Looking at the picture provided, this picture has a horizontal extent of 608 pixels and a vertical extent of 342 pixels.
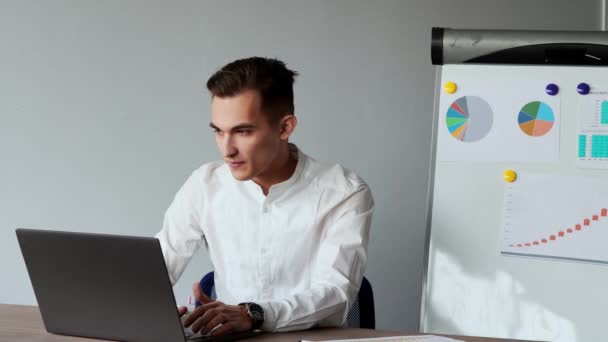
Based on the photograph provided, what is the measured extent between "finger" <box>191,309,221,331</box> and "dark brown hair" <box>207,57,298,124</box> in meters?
0.66

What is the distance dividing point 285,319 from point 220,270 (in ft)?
2.03

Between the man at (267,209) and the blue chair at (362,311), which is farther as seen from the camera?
the blue chair at (362,311)

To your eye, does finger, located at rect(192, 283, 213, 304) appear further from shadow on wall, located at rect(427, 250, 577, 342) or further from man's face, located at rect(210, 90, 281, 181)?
shadow on wall, located at rect(427, 250, 577, 342)

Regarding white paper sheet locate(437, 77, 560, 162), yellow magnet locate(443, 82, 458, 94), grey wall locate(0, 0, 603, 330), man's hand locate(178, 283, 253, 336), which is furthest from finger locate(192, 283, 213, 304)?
grey wall locate(0, 0, 603, 330)

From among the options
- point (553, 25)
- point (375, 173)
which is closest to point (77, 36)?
point (375, 173)

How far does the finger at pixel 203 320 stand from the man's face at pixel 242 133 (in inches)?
20.4

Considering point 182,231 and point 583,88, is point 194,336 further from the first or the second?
point 583,88

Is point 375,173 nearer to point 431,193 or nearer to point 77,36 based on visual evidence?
point 431,193

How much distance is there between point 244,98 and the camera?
215 cm

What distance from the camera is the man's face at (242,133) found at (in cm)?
212

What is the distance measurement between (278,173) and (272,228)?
0.49 feet

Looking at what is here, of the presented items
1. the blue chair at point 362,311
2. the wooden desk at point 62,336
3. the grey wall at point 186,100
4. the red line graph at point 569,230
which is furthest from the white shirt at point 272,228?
the grey wall at point 186,100

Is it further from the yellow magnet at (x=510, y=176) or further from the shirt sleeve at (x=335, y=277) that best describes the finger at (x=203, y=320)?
the yellow magnet at (x=510, y=176)

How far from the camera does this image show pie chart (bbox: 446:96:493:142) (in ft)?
8.20
